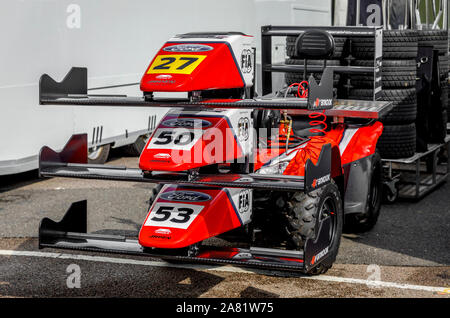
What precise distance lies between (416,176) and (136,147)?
4.71 metres

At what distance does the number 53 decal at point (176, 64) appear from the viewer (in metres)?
4.89

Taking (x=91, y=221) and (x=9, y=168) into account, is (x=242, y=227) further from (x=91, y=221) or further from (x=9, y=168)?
(x=9, y=168)

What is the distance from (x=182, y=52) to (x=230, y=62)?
1.12 feet

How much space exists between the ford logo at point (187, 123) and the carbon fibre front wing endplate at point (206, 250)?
2.68 feet

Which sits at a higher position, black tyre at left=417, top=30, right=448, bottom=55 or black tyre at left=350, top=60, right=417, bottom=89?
black tyre at left=417, top=30, right=448, bottom=55

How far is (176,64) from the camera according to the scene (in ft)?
16.3

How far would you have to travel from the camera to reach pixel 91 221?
24.5ft

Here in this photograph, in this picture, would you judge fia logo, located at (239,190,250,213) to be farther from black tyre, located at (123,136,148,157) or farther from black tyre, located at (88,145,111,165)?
black tyre, located at (123,136,148,157)

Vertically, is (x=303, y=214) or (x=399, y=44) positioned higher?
(x=399, y=44)

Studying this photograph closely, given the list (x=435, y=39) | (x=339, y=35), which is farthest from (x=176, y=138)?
(x=435, y=39)

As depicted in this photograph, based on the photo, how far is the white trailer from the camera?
8.12m

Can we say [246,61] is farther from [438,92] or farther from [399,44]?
[438,92]

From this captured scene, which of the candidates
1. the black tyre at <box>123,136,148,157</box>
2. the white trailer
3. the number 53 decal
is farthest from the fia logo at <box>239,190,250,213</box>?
the black tyre at <box>123,136,148,157</box>

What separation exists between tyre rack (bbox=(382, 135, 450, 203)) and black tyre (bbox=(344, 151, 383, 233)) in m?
0.81
